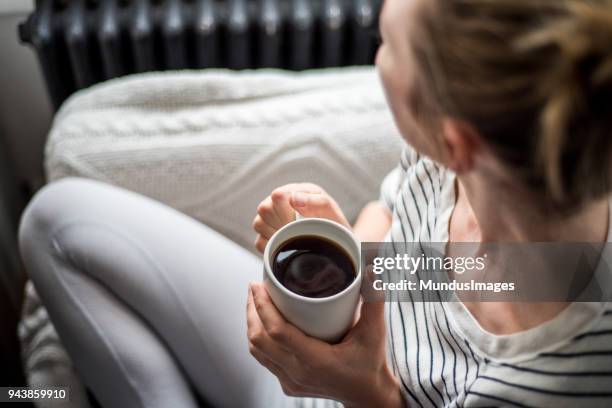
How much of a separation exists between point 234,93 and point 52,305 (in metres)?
0.42

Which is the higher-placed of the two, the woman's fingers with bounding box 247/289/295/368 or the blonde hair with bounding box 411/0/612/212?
the blonde hair with bounding box 411/0/612/212

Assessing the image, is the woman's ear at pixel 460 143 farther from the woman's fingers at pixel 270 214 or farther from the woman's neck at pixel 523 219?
the woman's fingers at pixel 270 214

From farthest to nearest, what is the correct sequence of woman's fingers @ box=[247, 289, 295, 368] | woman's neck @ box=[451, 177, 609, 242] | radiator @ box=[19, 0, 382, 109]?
radiator @ box=[19, 0, 382, 109]
woman's fingers @ box=[247, 289, 295, 368]
woman's neck @ box=[451, 177, 609, 242]

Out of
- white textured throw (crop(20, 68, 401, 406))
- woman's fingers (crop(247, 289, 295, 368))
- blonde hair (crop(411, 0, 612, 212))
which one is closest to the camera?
blonde hair (crop(411, 0, 612, 212))

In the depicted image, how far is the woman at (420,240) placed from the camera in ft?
1.25

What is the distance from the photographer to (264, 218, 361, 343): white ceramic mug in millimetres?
498

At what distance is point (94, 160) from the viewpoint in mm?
917

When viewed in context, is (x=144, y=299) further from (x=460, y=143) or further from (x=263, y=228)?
(x=460, y=143)

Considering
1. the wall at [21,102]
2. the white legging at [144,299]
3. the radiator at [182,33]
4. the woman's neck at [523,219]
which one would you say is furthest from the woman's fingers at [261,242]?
the wall at [21,102]

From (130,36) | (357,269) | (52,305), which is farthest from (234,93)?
(357,269)

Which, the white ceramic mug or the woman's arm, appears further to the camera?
the woman's arm

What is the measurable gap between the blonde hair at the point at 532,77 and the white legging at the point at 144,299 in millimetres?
446

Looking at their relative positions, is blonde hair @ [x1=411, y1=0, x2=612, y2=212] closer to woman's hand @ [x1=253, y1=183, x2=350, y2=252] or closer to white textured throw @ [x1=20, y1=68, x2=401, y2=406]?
woman's hand @ [x1=253, y1=183, x2=350, y2=252]

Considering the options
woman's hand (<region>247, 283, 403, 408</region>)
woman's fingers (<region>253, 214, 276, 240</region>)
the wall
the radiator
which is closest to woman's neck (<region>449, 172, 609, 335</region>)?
woman's hand (<region>247, 283, 403, 408</region>)
